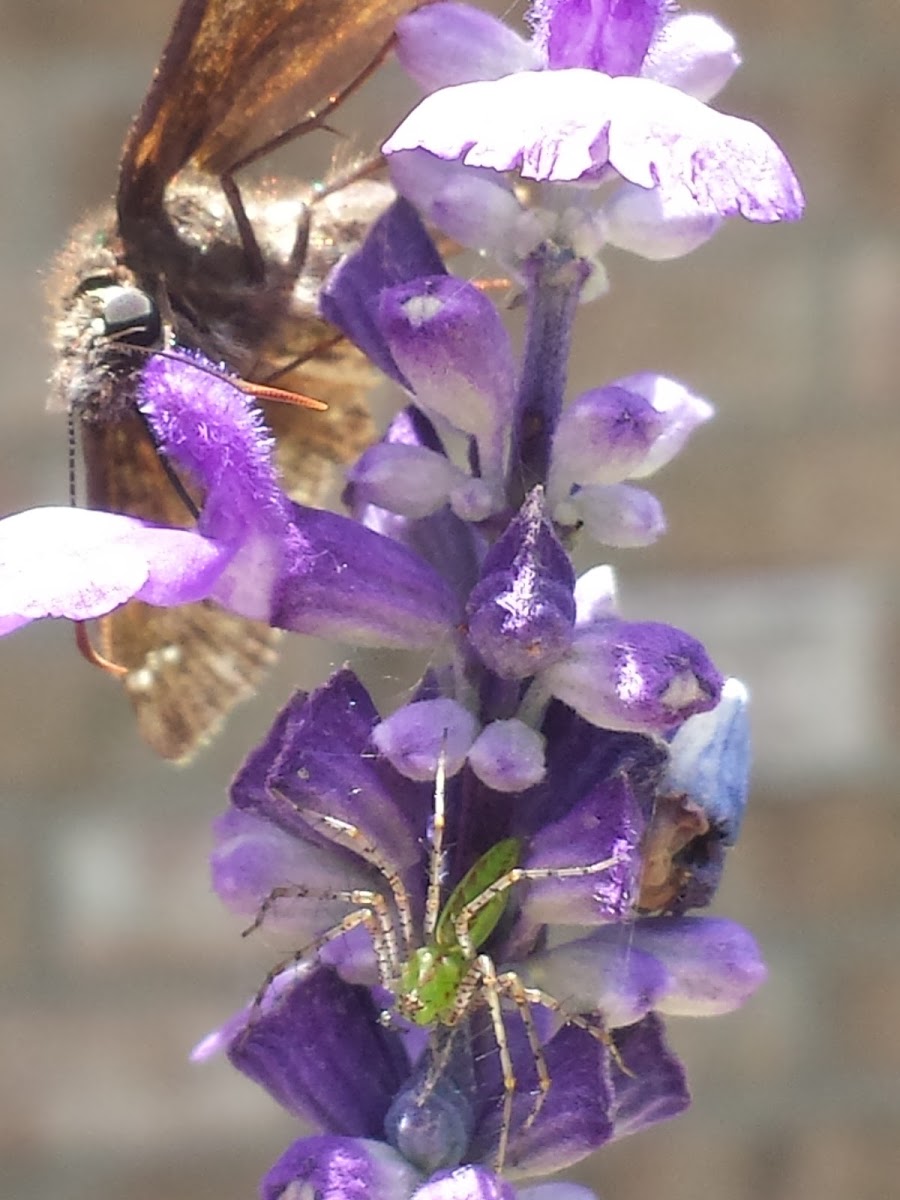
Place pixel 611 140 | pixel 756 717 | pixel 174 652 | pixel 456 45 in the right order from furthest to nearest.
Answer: pixel 756 717 → pixel 174 652 → pixel 456 45 → pixel 611 140

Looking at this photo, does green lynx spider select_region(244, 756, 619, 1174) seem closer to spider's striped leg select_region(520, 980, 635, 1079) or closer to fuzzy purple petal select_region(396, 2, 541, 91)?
spider's striped leg select_region(520, 980, 635, 1079)

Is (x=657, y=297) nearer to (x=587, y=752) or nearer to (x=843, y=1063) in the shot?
(x=843, y=1063)

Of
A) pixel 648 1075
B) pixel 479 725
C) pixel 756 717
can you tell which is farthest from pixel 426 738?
pixel 756 717

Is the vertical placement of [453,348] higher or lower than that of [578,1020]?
higher

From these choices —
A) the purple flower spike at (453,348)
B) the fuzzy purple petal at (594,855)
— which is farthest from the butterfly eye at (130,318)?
the fuzzy purple petal at (594,855)

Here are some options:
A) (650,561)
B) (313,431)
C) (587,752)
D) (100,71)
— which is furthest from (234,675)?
(100,71)

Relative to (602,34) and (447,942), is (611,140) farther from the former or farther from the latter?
(447,942)

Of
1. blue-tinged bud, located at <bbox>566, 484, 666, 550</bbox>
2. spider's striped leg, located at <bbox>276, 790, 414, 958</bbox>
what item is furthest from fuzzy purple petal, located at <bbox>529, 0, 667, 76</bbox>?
spider's striped leg, located at <bbox>276, 790, 414, 958</bbox>

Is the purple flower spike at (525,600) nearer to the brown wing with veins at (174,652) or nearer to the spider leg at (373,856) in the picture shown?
the spider leg at (373,856)
